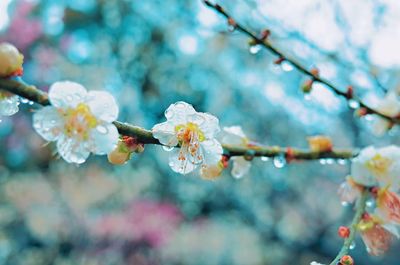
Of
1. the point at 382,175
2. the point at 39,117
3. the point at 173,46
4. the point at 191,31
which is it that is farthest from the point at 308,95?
the point at 173,46

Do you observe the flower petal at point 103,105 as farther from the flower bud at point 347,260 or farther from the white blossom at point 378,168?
the white blossom at point 378,168

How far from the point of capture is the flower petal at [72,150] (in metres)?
0.44

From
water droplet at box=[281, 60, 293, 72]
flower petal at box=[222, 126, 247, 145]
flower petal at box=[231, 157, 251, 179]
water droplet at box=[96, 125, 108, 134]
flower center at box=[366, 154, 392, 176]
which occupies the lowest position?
flower petal at box=[231, 157, 251, 179]

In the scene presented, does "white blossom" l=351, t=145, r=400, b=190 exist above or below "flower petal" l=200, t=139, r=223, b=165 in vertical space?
above

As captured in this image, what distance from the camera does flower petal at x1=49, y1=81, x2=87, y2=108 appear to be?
0.41m

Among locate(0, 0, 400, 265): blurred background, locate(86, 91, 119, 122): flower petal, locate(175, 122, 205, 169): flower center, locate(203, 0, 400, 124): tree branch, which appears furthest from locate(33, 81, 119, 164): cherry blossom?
locate(0, 0, 400, 265): blurred background

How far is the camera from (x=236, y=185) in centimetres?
358

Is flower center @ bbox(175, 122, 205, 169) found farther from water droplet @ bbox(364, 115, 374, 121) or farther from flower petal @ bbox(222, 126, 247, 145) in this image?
water droplet @ bbox(364, 115, 374, 121)

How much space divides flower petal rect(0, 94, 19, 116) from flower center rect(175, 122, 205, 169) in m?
0.17

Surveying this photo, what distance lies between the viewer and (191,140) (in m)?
0.52

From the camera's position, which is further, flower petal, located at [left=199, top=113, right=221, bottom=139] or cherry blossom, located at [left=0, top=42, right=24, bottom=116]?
flower petal, located at [left=199, top=113, right=221, bottom=139]

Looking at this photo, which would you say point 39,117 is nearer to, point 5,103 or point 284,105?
point 5,103

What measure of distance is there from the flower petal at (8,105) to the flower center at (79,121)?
0.05 meters

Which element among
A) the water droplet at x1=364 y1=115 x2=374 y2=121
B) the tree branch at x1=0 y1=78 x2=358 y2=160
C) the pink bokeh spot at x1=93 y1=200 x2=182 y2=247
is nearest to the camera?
the tree branch at x1=0 y1=78 x2=358 y2=160
